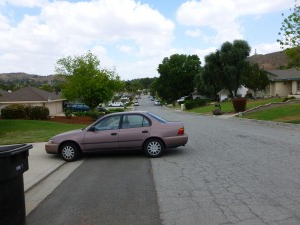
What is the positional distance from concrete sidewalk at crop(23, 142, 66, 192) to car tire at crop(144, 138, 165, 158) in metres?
2.60

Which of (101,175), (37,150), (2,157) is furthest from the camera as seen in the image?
(37,150)

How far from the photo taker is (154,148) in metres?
10.6

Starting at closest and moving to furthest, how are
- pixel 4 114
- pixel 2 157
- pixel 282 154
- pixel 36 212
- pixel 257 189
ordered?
pixel 2 157, pixel 36 212, pixel 257 189, pixel 282 154, pixel 4 114

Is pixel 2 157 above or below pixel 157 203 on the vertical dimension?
above

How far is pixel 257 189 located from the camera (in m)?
6.54

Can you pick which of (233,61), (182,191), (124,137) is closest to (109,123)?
(124,137)

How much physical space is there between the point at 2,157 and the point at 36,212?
58.6 inches

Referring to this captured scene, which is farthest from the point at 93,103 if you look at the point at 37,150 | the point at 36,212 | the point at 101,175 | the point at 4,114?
the point at 36,212

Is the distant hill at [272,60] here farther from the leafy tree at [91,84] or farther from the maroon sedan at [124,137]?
the maroon sedan at [124,137]

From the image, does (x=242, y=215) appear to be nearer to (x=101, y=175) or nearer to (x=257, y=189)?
(x=257, y=189)

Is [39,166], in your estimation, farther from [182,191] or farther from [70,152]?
[182,191]

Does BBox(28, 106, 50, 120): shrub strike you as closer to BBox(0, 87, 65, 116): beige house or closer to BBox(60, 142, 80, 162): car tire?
BBox(0, 87, 65, 116): beige house

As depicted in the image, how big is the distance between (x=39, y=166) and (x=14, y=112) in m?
20.6

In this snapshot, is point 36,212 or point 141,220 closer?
point 141,220
